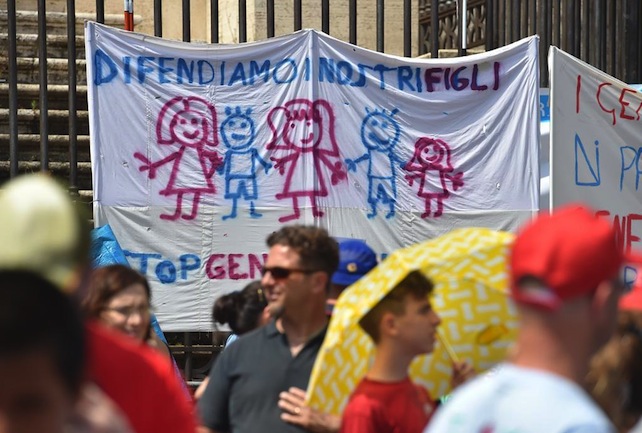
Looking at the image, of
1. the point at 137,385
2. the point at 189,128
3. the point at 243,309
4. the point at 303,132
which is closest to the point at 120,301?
the point at 243,309

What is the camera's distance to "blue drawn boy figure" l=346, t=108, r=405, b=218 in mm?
7047

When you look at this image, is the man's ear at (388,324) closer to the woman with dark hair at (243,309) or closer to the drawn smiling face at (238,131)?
the woman with dark hair at (243,309)

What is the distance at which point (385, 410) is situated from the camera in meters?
3.37

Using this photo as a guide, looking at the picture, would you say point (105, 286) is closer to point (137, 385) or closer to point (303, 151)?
point (137, 385)

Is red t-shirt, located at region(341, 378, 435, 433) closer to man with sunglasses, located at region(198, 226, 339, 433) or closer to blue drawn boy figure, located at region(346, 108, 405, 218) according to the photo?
man with sunglasses, located at region(198, 226, 339, 433)

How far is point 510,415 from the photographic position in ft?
6.59

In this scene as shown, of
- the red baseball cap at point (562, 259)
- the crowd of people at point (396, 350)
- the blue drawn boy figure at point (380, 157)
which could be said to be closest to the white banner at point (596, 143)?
the blue drawn boy figure at point (380, 157)

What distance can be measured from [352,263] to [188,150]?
2.65m

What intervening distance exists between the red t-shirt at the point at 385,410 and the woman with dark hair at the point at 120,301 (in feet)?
2.73

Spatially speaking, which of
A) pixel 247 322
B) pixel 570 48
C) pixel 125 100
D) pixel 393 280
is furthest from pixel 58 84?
pixel 393 280

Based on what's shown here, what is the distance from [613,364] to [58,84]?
7.12m

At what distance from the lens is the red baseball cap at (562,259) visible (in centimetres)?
204

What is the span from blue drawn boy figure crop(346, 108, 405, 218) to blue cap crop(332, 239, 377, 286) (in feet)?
8.44

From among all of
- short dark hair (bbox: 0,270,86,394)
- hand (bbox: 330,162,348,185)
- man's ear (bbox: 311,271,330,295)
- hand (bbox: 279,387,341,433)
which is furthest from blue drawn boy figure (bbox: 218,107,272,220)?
short dark hair (bbox: 0,270,86,394)
